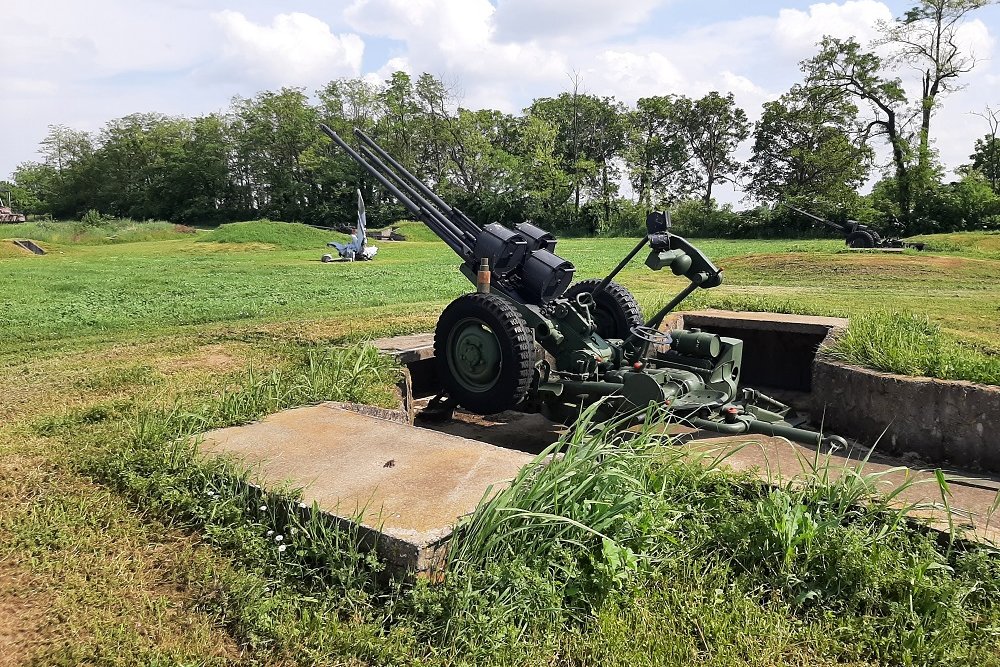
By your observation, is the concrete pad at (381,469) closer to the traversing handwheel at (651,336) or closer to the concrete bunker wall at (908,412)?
the traversing handwheel at (651,336)

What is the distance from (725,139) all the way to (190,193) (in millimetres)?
39925

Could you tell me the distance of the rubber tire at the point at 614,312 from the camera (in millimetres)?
6012

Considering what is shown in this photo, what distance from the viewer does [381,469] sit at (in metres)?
3.08

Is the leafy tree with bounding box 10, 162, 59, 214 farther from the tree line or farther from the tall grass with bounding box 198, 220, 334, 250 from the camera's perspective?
the tall grass with bounding box 198, 220, 334, 250

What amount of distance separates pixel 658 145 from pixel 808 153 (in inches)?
471

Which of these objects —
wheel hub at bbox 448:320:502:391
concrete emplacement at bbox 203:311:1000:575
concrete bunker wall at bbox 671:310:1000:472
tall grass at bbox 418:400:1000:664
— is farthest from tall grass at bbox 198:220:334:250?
tall grass at bbox 418:400:1000:664

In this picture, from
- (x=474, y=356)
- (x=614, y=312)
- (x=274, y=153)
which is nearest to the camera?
(x=474, y=356)

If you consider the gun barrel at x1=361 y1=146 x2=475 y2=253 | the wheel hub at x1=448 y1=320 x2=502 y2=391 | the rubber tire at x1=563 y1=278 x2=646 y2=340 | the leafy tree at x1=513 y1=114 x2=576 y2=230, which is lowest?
the wheel hub at x1=448 y1=320 x2=502 y2=391

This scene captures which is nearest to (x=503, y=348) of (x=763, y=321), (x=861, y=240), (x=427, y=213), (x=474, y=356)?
(x=474, y=356)

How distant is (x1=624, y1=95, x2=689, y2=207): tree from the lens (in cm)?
4753

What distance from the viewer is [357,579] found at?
2410mm

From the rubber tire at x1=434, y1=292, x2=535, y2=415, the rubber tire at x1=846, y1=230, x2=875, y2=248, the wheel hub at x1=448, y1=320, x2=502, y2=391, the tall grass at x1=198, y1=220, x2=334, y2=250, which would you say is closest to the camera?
the rubber tire at x1=434, y1=292, x2=535, y2=415

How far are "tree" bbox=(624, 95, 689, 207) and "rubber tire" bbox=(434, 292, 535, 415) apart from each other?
4335 cm

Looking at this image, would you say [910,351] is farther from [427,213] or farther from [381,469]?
[381,469]
